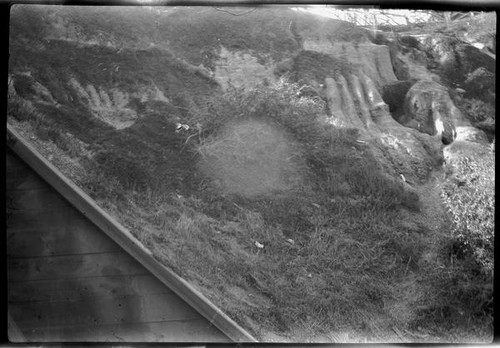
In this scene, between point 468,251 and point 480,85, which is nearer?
point 468,251

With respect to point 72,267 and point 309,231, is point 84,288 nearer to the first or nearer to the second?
point 72,267

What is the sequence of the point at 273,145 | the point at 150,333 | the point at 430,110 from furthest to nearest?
1. the point at 430,110
2. the point at 273,145
3. the point at 150,333

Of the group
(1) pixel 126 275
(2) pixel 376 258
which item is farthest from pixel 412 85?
(1) pixel 126 275

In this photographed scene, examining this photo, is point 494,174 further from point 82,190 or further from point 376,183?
point 82,190

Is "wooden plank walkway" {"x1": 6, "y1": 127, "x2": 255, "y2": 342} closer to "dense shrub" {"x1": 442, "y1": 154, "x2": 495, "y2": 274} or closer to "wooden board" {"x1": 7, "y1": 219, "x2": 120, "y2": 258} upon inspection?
"wooden board" {"x1": 7, "y1": 219, "x2": 120, "y2": 258}

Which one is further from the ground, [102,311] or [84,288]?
[84,288]

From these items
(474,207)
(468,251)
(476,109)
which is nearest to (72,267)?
(468,251)

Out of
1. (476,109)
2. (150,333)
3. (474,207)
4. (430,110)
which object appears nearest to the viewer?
(150,333)

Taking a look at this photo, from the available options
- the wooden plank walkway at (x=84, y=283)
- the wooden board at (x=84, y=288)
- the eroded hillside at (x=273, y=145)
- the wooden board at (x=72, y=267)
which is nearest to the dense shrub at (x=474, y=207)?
the eroded hillside at (x=273, y=145)
